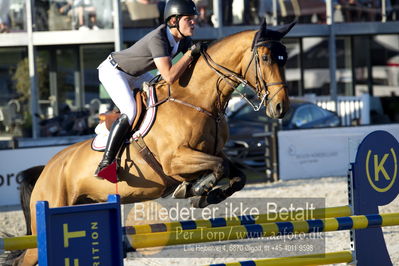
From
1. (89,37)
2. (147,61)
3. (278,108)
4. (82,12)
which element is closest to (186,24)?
(147,61)

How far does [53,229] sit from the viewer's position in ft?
12.6

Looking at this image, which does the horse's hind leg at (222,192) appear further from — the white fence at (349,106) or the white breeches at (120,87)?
the white fence at (349,106)

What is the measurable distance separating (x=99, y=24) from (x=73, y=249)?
13.7m

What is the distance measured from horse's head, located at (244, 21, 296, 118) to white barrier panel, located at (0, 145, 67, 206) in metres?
→ 6.48

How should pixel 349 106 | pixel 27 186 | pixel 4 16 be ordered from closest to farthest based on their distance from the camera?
pixel 27 186
pixel 4 16
pixel 349 106

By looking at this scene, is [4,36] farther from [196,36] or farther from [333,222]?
[333,222]

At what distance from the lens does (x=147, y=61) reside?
562cm

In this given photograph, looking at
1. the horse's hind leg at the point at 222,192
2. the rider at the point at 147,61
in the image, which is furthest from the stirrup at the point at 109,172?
the horse's hind leg at the point at 222,192

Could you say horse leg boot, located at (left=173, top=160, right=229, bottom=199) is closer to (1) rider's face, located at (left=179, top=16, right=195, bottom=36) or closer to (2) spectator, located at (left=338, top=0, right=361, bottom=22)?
(1) rider's face, located at (left=179, top=16, right=195, bottom=36)

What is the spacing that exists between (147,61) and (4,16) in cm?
1232

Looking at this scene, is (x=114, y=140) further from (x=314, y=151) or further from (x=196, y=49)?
(x=314, y=151)

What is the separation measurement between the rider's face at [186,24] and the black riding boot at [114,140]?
0.75 meters

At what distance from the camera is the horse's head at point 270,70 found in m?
5.10

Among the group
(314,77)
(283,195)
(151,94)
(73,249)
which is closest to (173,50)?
(151,94)
